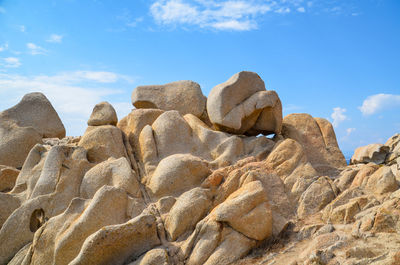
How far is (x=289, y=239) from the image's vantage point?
31.4 ft

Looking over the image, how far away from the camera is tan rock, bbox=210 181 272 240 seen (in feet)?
30.8

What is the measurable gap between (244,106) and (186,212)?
482cm

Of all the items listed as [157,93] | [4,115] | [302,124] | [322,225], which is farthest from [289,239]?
[4,115]

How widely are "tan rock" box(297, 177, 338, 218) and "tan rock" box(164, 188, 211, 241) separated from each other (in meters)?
2.47

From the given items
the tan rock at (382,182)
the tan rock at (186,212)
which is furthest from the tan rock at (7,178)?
the tan rock at (382,182)

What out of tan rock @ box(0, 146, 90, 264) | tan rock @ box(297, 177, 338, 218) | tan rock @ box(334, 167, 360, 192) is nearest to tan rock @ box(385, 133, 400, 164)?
tan rock @ box(334, 167, 360, 192)

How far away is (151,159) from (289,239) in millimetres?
4899

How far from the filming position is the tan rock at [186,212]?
9.92m

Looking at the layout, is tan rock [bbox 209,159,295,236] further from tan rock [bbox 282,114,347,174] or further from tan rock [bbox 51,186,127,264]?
tan rock [bbox 51,186,127,264]

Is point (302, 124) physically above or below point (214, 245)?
above

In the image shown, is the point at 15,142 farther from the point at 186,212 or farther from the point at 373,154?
the point at 373,154

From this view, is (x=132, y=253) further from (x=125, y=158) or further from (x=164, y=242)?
(x=125, y=158)

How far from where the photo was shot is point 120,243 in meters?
9.25

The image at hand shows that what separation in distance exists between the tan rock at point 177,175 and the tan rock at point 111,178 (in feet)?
1.84
